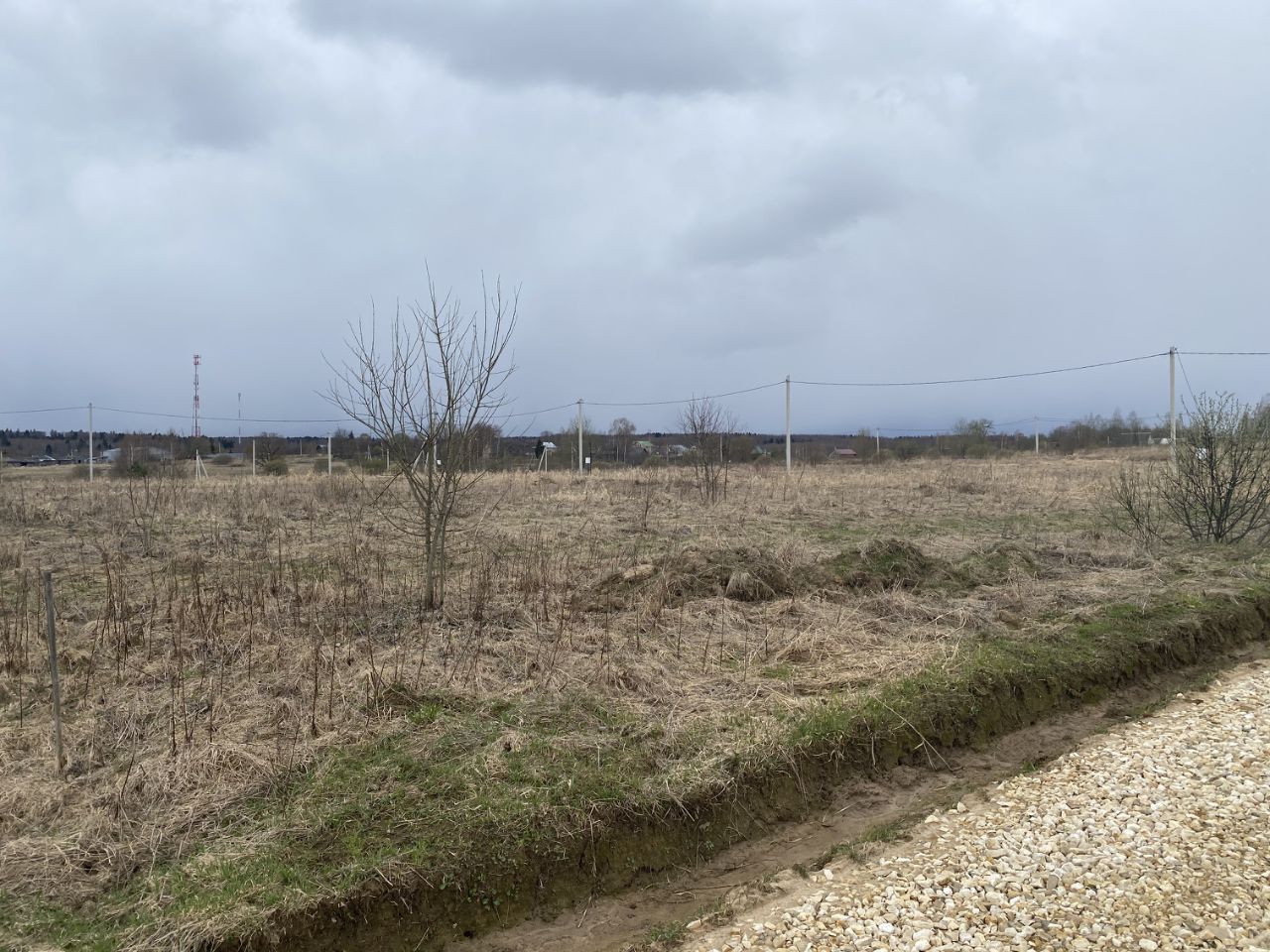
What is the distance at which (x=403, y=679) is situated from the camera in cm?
523

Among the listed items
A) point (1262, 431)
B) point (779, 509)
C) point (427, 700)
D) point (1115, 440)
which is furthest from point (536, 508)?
point (1115, 440)

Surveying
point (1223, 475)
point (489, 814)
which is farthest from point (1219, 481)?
point (489, 814)

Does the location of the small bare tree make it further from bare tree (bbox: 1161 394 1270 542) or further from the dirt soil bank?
the dirt soil bank

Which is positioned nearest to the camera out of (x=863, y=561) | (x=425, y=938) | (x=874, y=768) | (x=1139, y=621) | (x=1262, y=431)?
(x=425, y=938)

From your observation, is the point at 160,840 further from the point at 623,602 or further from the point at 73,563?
the point at 73,563

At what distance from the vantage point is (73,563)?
383 inches

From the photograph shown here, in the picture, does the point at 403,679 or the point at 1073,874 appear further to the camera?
the point at 403,679

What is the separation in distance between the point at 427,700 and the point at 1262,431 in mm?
12337

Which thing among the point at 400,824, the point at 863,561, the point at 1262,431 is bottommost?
the point at 400,824

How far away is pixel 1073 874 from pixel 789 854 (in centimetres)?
129

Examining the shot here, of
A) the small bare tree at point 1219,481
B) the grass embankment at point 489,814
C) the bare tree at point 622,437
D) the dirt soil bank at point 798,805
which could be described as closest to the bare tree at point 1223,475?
the small bare tree at point 1219,481

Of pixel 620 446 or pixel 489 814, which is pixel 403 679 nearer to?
pixel 489 814

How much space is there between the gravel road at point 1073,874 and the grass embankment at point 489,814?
2.47ft

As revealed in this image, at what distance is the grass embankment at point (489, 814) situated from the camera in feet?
10.3
